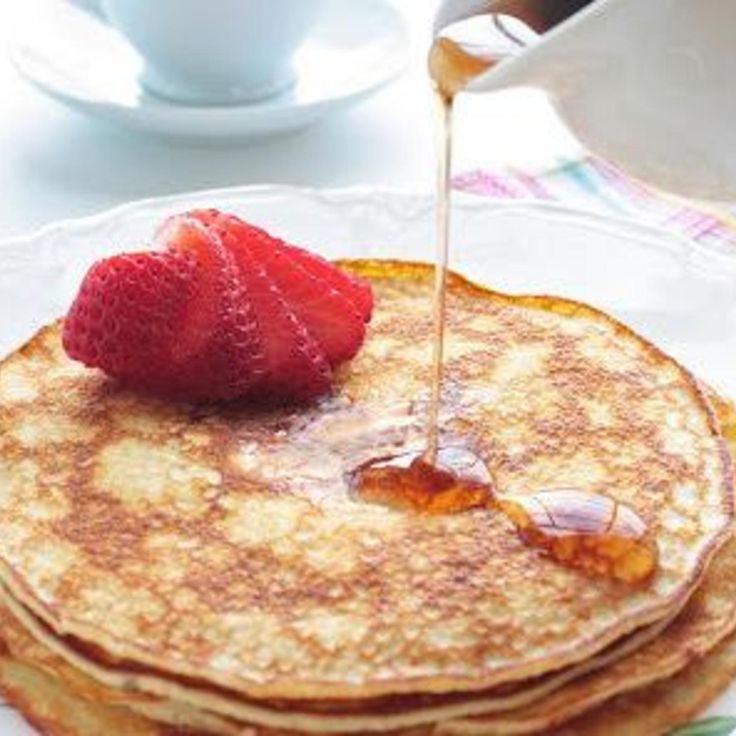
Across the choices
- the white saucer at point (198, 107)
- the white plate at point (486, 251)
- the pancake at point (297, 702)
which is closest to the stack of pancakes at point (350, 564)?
the pancake at point (297, 702)

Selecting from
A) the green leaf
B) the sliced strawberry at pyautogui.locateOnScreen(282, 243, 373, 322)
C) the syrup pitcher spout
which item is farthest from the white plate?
the green leaf

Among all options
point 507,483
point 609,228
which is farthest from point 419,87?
point 507,483

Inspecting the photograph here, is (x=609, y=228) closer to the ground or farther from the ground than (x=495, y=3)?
closer to the ground

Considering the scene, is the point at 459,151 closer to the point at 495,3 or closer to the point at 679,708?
the point at 495,3

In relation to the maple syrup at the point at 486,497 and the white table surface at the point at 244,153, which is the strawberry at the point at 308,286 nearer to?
the maple syrup at the point at 486,497

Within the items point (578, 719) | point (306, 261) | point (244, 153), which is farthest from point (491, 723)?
point (244, 153)

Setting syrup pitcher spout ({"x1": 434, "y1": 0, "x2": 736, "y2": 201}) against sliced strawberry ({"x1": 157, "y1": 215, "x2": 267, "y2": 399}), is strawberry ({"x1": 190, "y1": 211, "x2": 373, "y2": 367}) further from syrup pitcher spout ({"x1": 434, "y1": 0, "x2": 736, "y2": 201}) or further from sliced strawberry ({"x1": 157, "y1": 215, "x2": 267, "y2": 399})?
syrup pitcher spout ({"x1": 434, "y1": 0, "x2": 736, "y2": 201})

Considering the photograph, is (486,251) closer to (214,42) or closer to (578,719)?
(214,42)
